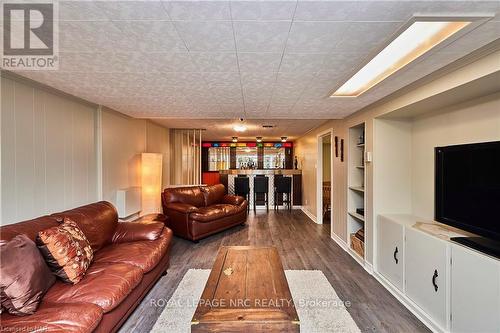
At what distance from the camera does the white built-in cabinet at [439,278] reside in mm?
1547

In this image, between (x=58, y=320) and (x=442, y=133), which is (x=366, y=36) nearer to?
(x=442, y=133)

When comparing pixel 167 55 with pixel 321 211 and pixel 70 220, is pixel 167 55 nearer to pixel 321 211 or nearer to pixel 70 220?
pixel 70 220

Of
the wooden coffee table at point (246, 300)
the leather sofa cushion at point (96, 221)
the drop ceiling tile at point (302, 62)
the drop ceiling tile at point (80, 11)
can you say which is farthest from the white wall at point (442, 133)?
the leather sofa cushion at point (96, 221)

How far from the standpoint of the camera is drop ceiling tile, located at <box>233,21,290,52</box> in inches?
52.1

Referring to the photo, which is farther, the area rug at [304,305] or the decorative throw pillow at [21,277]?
the area rug at [304,305]

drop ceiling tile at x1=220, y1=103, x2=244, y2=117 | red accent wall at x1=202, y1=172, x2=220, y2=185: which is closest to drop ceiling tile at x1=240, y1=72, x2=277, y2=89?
drop ceiling tile at x1=220, y1=103, x2=244, y2=117

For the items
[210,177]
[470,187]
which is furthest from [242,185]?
[470,187]

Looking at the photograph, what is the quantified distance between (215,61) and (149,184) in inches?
128

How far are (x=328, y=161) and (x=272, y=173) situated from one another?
1.74 meters

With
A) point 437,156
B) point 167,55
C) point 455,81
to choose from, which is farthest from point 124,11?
point 437,156

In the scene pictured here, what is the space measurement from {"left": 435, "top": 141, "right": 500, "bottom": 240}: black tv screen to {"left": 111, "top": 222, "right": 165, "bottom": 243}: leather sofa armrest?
10.1 feet

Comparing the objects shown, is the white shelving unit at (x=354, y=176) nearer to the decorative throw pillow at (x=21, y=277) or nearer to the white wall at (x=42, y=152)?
the decorative throw pillow at (x=21, y=277)

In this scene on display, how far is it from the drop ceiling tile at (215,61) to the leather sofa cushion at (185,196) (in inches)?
130

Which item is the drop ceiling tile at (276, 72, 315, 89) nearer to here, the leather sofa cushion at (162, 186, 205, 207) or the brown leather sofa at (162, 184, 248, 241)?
the brown leather sofa at (162, 184, 248, 241)
